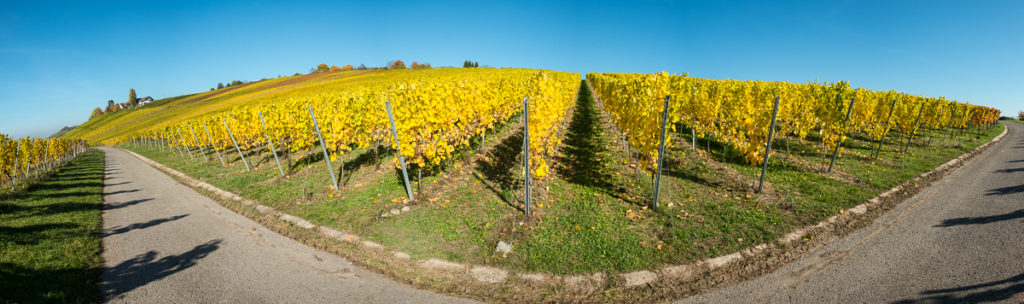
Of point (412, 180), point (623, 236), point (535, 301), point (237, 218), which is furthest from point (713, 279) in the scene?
point (237, 218)

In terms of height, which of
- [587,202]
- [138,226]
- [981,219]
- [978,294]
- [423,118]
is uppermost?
[423,118]

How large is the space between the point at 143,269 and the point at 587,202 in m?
9.77

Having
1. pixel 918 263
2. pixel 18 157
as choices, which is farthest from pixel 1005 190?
pixel 18 157

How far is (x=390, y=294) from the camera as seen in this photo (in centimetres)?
550

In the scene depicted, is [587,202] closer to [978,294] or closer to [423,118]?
[423,118]

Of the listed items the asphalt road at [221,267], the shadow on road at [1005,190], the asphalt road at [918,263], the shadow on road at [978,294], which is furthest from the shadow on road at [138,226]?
the shadow on road at [1005,190]

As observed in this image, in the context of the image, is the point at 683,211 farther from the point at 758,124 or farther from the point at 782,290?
the point at 758,124

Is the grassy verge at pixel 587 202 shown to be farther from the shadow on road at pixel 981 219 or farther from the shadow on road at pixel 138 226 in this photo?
the shadow on road at pixel 138 226

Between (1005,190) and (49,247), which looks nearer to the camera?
(49,247)

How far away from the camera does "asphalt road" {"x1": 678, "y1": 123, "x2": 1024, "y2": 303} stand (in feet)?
16.9

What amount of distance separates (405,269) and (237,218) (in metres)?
6.73

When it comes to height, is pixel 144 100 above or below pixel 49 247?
above

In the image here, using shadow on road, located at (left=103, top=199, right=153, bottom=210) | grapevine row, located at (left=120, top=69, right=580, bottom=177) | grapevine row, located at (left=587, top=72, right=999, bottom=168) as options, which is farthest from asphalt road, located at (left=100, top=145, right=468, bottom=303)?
grapevine row, located at (left=587, top=72, right=999, bottom=168)

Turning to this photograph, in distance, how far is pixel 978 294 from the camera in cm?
502
